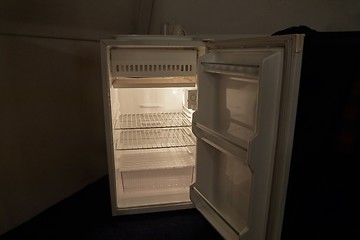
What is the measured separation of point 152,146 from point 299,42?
1.12 metres

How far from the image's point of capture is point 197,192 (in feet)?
4.36

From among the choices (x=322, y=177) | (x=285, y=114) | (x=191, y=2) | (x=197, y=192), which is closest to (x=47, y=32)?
(x=191, y=2)

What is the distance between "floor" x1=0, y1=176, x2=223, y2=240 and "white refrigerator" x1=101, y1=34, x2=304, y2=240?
0.06 metres

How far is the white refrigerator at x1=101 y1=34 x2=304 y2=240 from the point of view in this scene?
33.1 inches

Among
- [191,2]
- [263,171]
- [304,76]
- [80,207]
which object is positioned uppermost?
[191,2]

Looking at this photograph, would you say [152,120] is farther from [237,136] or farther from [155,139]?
[237,136]

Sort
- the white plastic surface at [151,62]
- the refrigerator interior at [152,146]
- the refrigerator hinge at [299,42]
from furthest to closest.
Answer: the refrigerator interior at [152,146], the white plastic surface at [151,62], the refrigerator hinge at [299,42]

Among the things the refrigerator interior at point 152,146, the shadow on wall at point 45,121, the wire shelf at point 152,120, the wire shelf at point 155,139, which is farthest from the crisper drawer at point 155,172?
the shadow on wall at point 45,121

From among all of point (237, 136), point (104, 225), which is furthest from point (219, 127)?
point (104, 225)

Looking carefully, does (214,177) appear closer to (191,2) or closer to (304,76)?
(304,76)

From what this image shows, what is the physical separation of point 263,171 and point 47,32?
4.37 feet

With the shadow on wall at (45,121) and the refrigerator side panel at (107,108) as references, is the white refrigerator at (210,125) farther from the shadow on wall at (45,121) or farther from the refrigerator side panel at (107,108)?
the shadow on wall at (45,121)

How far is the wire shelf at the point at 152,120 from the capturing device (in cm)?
172

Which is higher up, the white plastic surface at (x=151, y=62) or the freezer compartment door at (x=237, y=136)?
the white plastic surface at (x=151, y=62)
